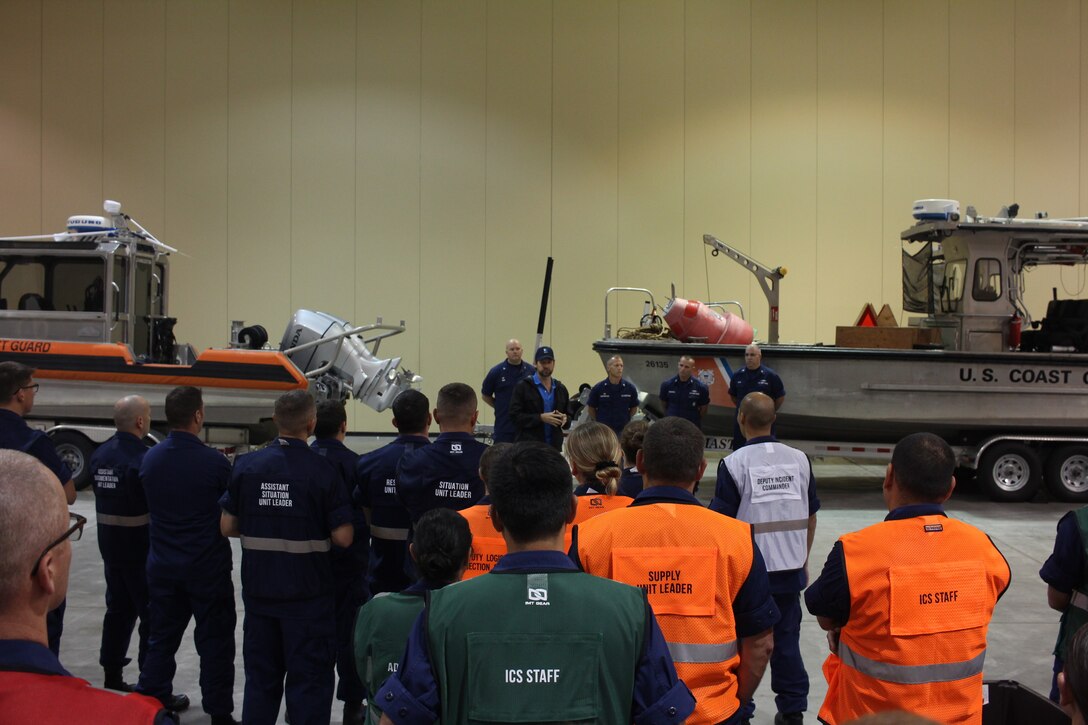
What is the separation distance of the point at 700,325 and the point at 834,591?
7.08 metres

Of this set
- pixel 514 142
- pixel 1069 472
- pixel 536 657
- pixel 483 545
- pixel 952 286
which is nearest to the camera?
pixel 536 657

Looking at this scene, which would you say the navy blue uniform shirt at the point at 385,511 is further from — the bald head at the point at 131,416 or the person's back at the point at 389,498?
the bald head at the point at 131,416

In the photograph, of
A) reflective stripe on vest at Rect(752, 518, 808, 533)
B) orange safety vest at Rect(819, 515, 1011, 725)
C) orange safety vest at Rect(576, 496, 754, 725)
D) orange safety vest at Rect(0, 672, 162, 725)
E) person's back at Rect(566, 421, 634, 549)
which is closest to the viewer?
orange safety vest at Rect(0, 672, 162, 725)

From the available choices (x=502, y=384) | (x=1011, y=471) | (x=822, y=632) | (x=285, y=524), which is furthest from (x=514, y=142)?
(x=285, y=524)

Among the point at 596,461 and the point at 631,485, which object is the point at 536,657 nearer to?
the point at 596,461

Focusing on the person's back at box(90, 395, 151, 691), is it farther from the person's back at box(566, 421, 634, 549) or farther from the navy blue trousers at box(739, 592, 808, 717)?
the navy blue trousers at box(739, 592, 808, 717)

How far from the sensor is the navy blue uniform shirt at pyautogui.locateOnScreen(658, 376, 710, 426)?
8.65m

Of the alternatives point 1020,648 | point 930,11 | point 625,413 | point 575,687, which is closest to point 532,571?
point 575,687

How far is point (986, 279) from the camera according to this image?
30.4 ft

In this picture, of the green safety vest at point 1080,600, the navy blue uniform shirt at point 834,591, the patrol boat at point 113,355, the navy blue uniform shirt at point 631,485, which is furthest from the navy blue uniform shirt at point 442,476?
the patrol boat at point 113,355

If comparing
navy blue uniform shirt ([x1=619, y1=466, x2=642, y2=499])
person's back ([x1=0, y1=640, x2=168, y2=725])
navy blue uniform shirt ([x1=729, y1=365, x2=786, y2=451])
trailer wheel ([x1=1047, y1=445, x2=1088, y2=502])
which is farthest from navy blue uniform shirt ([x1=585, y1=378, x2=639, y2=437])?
person's back ([x1=0, y1=640, x2=168, y2=725])

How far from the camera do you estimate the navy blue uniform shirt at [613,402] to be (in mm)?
8602

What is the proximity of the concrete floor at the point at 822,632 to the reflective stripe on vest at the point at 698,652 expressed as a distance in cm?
203

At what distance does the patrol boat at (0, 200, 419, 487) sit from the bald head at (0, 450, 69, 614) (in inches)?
294
